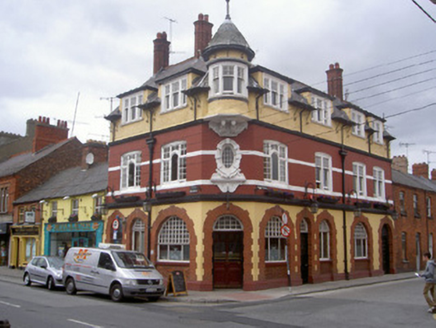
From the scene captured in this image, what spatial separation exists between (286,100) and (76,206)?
15.8m

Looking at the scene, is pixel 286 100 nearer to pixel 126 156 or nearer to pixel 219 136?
pixel 219 136

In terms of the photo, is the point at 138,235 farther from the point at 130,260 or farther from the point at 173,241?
the point at 130,260

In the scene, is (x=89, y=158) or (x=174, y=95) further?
(x=89, y=158)

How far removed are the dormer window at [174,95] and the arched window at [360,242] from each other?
12839mm

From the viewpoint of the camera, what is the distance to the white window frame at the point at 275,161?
71.3 ft

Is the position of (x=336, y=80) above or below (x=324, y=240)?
above

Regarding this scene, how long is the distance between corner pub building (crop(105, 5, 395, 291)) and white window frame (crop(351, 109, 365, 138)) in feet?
1.60

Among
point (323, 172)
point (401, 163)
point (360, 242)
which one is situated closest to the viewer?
point (323, 172)

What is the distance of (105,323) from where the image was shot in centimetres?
1148

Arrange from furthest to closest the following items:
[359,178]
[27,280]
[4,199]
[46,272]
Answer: [4,199], [359,178], [27,280], [46,272]

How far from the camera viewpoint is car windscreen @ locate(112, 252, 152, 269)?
17.2 m

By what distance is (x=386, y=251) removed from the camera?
97.6 ft

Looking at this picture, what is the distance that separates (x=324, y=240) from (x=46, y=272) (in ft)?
A: 45.9

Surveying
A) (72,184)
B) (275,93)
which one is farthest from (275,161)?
(72,184)
